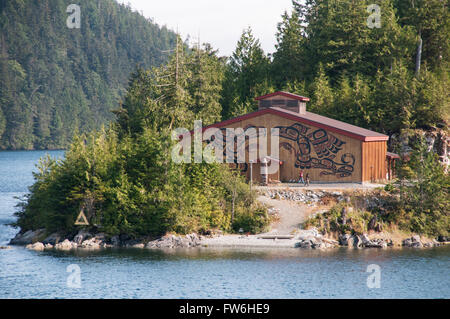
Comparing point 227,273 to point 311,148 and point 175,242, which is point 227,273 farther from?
point 311,148

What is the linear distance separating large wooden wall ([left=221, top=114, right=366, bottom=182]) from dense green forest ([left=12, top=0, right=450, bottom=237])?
13.8 ft

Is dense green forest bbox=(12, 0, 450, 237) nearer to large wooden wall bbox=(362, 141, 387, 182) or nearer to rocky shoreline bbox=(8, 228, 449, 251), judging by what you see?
rocky shoreline bbox=(8, 228, 449, 251)

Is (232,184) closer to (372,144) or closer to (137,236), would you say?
(137,236)

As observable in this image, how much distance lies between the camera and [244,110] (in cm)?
7794

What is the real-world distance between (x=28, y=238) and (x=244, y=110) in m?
31.7

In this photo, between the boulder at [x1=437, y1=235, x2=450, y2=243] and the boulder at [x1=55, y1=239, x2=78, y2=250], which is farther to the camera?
the boulder at [x1=437, y1=235, x2=450, y2=243]

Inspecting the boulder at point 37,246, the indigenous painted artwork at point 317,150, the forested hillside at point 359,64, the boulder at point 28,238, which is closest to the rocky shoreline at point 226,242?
the boulder at point 37,246

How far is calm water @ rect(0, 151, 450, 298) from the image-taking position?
40.1 metres

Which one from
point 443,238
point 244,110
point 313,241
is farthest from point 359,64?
point 313,241

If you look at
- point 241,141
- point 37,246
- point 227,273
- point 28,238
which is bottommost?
point 227,273

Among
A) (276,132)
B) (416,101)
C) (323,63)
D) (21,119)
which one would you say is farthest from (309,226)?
(21,119)

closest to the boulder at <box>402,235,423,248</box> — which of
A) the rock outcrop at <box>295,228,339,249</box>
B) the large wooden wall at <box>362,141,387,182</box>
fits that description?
the rock outcrop at <box>295,228,339,249</box>

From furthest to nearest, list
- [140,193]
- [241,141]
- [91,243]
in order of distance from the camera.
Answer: [241,141] < [140,193] < [91,243]

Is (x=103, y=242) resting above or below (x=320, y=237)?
below
